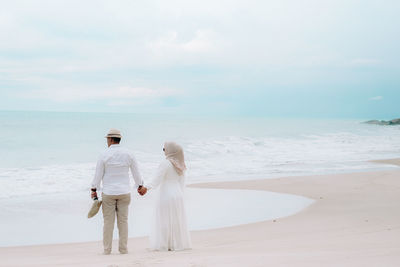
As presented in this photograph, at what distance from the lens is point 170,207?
6.64 metres

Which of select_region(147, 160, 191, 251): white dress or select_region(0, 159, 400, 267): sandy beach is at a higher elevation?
select_region(147, 160, 191, 251): white dress

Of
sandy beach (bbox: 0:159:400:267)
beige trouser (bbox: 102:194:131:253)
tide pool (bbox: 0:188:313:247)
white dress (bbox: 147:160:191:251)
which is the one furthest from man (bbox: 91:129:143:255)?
tide pool (bbox: 0:188:313:247)

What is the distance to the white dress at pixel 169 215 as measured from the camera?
6586mm

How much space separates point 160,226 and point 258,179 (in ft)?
33.6

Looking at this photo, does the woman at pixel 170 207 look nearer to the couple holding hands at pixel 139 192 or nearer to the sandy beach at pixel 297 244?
the couple holding hands at pixel 139 192

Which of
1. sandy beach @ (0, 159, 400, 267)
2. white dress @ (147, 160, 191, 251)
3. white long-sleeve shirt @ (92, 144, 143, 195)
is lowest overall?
sandy beach @ (0, 159, 400, 267)

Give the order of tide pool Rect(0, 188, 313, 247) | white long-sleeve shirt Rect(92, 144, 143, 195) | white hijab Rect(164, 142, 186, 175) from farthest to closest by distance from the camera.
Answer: tide pool Rect(0, 188, 313, 247) < white hijab Rect(164, 142, 186, 175) < white long-sleeve shirt Rect(92, 144, 143, 195)

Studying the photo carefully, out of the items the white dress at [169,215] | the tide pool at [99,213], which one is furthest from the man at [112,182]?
the tide pool at [99,213]

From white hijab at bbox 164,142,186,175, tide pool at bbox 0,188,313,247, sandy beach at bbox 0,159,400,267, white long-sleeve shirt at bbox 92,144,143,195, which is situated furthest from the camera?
tide pool at bbox 0,188,313,247

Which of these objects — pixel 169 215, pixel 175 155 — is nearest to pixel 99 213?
pixel 169 215

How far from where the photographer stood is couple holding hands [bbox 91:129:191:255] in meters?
6.39

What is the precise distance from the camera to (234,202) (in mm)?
11570

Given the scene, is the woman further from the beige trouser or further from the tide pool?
the tide pool

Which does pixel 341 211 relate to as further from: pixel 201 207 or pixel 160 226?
pixel 160 226
